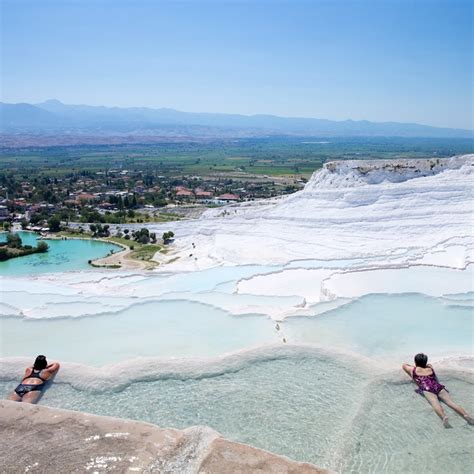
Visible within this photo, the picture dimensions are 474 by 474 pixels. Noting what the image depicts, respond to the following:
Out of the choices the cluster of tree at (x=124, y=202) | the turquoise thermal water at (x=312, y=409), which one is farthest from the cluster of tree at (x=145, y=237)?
the turquoise thermal water at (x=312, y=409)

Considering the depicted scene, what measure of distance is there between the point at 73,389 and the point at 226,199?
38.5 m

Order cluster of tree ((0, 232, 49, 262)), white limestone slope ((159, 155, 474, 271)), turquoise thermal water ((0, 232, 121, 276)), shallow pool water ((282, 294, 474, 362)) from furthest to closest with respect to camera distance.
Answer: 1. cluster of tree ((0, 232, 49, 262))
2. turquoise thermal water ((0, 232, 121, 276))
3. white limestone slope ((159, 155, 474, 271))
4. shallow pool water ((282, 294, 474, 362))

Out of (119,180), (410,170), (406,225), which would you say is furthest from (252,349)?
(119,180)

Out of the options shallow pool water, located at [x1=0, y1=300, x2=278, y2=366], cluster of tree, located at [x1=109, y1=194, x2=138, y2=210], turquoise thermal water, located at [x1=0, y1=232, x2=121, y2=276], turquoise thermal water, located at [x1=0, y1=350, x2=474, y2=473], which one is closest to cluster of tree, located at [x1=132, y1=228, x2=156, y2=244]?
turquoise thermal water, located at [x1=0, y1=232, x2=121, y2=276]

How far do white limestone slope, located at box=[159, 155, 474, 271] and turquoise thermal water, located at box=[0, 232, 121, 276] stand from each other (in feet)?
14.8

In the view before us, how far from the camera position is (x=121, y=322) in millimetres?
9492

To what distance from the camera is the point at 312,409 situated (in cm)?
633

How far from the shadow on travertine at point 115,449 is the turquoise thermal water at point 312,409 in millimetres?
590

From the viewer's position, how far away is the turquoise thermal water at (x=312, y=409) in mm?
5496

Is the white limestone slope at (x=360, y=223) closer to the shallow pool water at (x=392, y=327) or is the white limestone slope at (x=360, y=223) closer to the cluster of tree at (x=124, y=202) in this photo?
the shallow pool water at (x=392, y=327)

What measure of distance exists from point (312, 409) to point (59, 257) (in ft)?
67.6

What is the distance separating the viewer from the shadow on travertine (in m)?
4.95

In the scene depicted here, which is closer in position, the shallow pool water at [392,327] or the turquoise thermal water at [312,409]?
the turquoise thermal water at [312,409]

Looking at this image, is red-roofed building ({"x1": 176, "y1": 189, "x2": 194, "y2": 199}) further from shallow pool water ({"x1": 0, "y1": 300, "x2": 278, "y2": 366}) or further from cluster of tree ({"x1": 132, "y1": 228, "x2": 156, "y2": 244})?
shallow pool water ({"x1": 0, "y1": 300, "x2": 278, "y2": 366})
